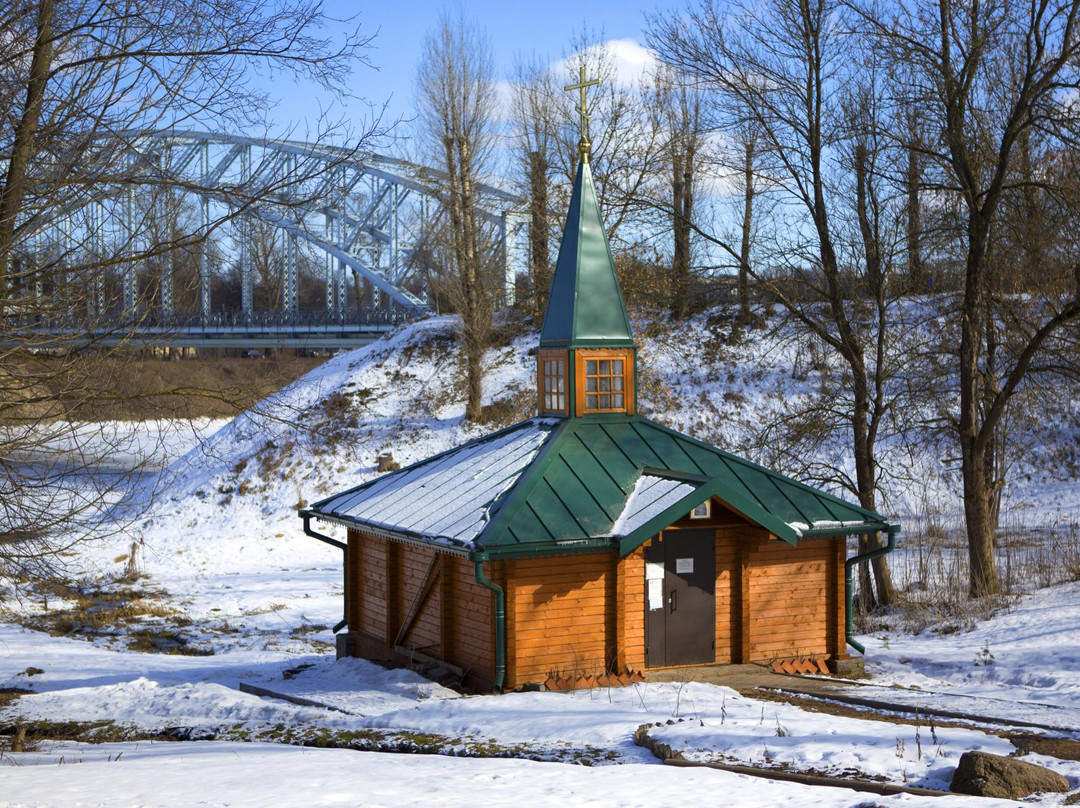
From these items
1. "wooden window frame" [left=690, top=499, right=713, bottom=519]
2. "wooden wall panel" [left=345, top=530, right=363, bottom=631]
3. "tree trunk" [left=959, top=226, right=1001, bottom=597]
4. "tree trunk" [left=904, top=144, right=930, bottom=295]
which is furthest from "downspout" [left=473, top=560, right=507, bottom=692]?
"tree trunk" [left=904, top=144, right=930, bottom=295]

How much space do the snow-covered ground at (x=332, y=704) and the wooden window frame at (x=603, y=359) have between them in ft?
12.8

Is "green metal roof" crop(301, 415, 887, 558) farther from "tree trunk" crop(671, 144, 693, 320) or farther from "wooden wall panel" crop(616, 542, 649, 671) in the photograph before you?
"tree trunk" crop(671, 144, 693, 320)

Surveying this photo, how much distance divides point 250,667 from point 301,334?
33246 millimetres

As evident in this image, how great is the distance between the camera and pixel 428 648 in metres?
14.5

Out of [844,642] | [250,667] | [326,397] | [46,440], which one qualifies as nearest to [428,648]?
[250,667]

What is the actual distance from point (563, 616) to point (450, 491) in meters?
2.58

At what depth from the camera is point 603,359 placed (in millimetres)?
15703

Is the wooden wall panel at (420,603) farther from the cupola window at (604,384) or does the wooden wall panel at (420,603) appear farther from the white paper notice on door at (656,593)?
the cupola window at (604,384)

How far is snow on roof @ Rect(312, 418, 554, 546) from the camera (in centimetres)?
1355

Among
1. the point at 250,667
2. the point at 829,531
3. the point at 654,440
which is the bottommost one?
the point at 250,667

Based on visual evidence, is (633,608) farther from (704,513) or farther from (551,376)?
(551,376)

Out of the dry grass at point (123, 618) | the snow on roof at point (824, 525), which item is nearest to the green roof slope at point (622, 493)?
the snow on roof at point (824, 525)

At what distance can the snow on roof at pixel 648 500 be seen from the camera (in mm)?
13039

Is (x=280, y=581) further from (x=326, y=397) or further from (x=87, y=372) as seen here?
(x=87, y=372)
